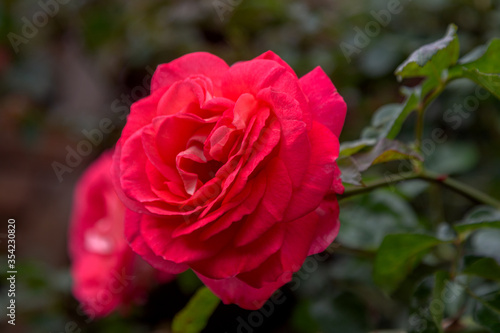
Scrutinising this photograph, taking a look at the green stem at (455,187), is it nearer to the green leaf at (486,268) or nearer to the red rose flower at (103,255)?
the green leaf at (486,268)

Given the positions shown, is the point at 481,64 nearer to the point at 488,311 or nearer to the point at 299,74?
the point at 488,311

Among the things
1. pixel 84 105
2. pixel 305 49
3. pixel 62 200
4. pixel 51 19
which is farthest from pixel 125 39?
pixel 62 200

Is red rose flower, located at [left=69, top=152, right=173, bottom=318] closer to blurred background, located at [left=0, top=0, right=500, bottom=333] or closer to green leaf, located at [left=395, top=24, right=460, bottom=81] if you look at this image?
blurred background, located at [left=0, top=0, right=500, bottom=333]

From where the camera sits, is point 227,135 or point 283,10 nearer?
point 227,135

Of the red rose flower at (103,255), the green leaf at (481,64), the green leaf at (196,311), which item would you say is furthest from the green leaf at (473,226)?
the red rose flower at (103,255)

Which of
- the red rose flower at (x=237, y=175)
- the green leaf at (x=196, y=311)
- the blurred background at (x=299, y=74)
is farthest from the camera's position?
the blurred background at (x=299, y=74)

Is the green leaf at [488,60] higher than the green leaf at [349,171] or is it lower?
higher

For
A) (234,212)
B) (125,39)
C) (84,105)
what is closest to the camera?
(234,212)

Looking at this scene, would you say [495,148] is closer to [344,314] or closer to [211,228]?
[344,314]
